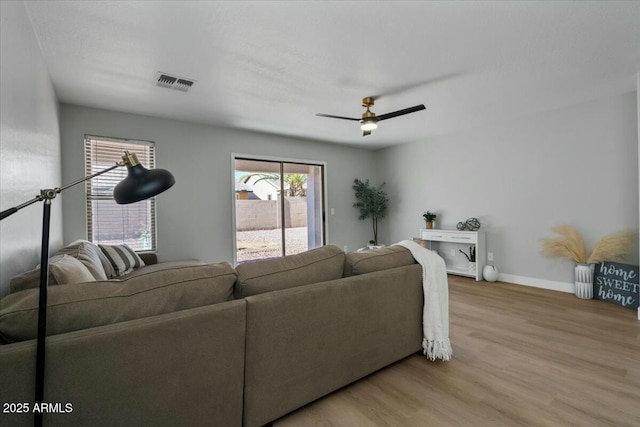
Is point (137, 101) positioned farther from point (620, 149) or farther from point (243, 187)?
point (620, 149)

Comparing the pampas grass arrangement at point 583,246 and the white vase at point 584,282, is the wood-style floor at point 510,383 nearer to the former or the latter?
the white vase at point 584,282

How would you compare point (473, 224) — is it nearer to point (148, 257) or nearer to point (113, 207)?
point (148, 257)

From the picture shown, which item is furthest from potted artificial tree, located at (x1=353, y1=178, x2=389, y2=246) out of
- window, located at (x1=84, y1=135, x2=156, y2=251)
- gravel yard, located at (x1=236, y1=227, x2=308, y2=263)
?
window, located at (x1=84, y1=135, x2=156, y2=251)

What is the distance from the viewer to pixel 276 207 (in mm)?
5586

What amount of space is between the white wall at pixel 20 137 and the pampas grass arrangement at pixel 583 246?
5.25 metres

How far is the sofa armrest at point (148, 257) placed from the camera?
3925mm

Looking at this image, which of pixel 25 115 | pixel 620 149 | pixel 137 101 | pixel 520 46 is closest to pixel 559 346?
pixel 520 46

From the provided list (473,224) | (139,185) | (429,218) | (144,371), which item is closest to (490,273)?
(473,224)

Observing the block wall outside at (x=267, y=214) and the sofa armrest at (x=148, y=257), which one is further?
the block wall outside at (x=267, y=214)

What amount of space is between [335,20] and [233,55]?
0.95m

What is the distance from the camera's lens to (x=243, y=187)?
513 cm

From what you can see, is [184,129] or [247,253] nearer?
[184,129]

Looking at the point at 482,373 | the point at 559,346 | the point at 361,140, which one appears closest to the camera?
the point at 482,373

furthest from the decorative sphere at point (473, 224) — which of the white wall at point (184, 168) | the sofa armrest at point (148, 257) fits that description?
the sofa armrest at point (148, 257)
